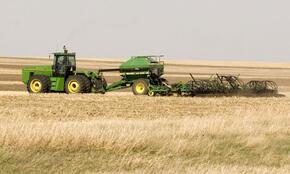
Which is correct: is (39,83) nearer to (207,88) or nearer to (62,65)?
(62,65)

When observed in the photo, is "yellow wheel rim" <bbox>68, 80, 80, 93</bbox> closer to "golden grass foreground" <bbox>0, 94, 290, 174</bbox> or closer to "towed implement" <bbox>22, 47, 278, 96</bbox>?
"towed implement" <bbox>22, 47, 278, 96</bbox>

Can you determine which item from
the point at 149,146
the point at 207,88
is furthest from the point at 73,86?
the point at 149,146

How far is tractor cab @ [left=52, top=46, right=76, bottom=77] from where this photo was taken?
28.4 metres

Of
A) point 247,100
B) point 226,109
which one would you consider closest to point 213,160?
point 226,109

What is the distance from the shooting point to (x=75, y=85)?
27969mm

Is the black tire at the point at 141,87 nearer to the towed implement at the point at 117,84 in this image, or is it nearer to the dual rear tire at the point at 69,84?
the towed implement at the point at 117,84

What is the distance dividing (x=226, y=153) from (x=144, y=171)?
3.16m

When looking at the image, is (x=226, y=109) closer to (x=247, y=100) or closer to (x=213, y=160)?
(x=247, y=100)

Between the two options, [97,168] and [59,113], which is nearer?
[97,168]

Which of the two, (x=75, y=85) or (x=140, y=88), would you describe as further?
(x=140, y=88)

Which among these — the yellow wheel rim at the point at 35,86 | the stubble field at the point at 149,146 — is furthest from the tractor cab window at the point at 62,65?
the stubble field at the point at 149,146

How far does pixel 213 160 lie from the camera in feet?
37.4

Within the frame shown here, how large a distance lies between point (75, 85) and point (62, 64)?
1.34 m

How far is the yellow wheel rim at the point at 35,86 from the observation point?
2836 cm
